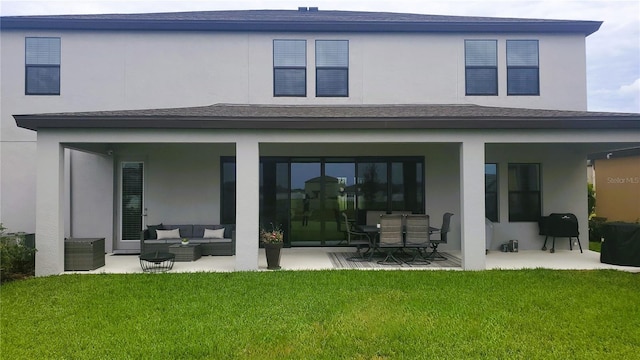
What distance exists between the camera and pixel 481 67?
37.9 feet

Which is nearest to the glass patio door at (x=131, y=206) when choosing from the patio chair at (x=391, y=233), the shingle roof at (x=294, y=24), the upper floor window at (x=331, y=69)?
the shingle roof at (x=294, y=24)

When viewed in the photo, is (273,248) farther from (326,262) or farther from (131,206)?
(131,206)

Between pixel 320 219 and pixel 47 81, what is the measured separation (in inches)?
340

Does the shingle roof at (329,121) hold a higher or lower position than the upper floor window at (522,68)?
lower

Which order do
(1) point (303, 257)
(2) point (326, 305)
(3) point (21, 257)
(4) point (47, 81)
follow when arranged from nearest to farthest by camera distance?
(2) point (326, 305) → (3) point (21, 257) → (1) point (303, 257) → (4) point (47, 81)

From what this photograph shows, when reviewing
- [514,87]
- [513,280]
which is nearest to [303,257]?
[513,280]

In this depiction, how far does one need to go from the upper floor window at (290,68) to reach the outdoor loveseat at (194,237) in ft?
13.8

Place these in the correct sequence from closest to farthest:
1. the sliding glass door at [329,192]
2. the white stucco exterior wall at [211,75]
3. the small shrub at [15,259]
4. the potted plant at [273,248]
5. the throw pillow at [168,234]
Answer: the small shrub at [15,259] < the potted plant at [273,248] < the throw pillow at [168,234] < the white stucco exterior wall at [211,75] < the sliding glass door at [329,192]

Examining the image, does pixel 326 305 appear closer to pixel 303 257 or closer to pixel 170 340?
pixel 170 340

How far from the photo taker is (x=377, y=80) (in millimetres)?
11516

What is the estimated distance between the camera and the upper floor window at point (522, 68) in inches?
452

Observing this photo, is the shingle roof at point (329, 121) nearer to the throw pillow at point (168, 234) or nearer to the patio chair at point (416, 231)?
the patio chair at point (416, 231)

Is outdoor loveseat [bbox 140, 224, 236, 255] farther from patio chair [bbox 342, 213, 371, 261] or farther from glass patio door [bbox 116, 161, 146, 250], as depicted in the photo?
patio chair [bbox 342, 213, 371, 261]

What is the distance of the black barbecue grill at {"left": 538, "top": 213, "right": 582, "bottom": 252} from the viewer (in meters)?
10.6
